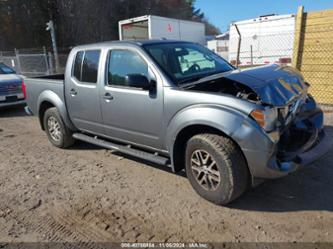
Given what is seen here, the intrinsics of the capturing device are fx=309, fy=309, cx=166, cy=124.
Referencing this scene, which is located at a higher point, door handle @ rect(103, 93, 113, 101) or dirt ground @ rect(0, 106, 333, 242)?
door handle @ rect(103, 93, 113, 101)

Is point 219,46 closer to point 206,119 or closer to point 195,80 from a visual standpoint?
point 195,80

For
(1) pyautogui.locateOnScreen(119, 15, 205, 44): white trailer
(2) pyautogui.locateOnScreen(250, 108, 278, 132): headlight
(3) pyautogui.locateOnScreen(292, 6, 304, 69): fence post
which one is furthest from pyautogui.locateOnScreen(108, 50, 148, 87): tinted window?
(1) pyautogui.locateOnScreen(119, 15, 205, 44): white trailer

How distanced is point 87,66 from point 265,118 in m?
3.04

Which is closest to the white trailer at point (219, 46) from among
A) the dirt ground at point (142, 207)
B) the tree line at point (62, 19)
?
the dirt ground at point (142, 207)

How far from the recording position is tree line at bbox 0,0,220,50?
112 ft

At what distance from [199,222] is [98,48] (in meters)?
3.02

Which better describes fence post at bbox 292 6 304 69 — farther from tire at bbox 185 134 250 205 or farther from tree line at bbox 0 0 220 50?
tree line at bbox 0 0 220 50

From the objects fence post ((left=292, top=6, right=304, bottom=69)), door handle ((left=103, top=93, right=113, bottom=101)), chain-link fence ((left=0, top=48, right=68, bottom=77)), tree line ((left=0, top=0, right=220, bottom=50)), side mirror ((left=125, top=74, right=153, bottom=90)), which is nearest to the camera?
side mirror ((left=125, top=74, right=153, bottom=90))

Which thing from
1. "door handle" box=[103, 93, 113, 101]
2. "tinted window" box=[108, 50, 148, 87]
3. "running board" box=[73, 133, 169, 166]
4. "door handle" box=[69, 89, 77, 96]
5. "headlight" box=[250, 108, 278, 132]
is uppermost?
"tinted window" box=[108, 50, 148, 87]

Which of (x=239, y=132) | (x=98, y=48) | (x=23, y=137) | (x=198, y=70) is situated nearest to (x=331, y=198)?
(x=239, y=132)

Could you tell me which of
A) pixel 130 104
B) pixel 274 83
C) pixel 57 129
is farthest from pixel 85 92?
pixel 274 83

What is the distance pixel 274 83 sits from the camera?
3504 mm

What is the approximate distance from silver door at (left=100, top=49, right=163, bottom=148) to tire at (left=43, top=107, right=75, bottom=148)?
1.32m

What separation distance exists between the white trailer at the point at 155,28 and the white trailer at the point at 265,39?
12.1ft
